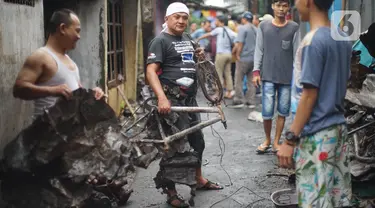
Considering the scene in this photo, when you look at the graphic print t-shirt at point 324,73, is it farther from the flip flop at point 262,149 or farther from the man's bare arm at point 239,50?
the man's bare arm at point 239,50

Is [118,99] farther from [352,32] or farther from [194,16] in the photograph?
[194,16]

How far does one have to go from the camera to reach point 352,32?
783cm

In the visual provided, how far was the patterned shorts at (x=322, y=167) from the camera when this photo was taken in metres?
3.17

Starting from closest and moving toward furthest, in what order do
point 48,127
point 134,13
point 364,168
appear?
1. point 48,127
2. point 364,168
3. point 134,13

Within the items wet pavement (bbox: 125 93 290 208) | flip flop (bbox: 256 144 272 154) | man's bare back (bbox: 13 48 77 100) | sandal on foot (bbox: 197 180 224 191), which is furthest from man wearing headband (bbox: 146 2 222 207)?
flip flop (bbox: 256 144 272 154)

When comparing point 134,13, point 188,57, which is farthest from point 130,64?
point 188,57

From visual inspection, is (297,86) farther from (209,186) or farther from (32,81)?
(209,186)

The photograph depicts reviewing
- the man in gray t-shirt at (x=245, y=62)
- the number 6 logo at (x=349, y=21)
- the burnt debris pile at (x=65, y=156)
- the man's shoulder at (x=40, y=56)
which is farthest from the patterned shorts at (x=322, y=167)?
the man in gray t-shirt at (x=245, y=62)

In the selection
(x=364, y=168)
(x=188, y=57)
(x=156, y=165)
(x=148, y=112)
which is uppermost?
(x=188, y=57)

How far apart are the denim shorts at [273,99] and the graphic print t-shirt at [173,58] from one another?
2152 millimetres

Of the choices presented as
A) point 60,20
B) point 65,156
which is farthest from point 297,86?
point 60,20

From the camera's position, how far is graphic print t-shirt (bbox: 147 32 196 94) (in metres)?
5.02

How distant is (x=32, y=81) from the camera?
363cm

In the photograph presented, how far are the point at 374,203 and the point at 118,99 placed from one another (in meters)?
6.36
